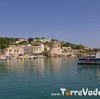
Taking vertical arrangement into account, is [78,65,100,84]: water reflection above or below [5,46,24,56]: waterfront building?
below

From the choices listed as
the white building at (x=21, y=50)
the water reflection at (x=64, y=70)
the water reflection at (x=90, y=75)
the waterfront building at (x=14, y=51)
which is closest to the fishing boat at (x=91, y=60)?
the water reflection at (x=64, y=70)

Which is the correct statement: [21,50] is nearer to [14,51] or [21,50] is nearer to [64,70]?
[14,51]

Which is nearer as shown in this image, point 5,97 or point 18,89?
point 5,97

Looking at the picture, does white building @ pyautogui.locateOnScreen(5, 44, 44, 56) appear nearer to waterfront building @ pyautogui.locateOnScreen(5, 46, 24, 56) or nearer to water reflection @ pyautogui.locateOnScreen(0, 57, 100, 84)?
waterfront building @ pyautogui.locateOnScreen(5, 46, 24, 56)

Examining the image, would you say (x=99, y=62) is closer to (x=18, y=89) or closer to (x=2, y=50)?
(x=18, y=89)

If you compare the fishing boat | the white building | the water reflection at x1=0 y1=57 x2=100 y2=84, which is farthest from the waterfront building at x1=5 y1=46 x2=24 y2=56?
the water reflection at x1=0 y1=57 x2=100 y2=84

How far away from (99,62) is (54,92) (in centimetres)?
5193

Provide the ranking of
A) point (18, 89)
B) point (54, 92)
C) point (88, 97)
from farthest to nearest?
point (18, 89) → point (54, 92) → point (88, 97)

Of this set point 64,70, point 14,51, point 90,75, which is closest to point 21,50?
point 14,51

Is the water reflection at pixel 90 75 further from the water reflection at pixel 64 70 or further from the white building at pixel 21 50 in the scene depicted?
the white building at pixel 21 50

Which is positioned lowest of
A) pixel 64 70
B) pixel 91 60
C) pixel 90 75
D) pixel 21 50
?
pixel 90 75

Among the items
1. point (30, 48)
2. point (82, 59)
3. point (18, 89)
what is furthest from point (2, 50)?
point (18, 89)

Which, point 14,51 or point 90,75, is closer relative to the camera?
point 90,75

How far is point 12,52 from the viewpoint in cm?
16738
